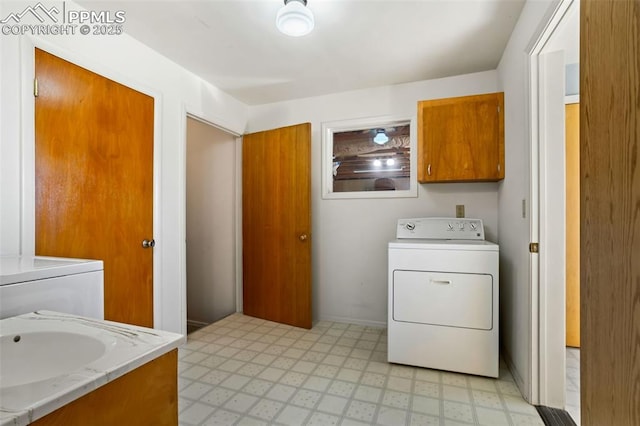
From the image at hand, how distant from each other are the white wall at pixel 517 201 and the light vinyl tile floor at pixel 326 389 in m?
0.25

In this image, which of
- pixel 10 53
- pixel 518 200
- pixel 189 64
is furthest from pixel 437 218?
pixel 10 53

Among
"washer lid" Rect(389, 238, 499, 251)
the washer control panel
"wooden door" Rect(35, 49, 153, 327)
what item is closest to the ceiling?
"wooden door" Rect(35, 49, 153, 327)

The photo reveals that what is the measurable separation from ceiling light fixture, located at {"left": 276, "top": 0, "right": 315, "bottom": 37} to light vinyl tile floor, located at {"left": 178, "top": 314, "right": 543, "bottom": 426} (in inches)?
84.3

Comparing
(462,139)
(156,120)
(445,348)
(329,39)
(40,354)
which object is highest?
(329,39)

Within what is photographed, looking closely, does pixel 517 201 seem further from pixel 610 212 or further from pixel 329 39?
pixel 329 39

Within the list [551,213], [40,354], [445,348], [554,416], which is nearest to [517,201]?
[551,213]

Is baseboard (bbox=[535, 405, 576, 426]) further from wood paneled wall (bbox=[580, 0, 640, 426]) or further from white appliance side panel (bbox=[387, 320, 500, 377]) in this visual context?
wood paneled wall (bbox=[580, 0, 640, 426])

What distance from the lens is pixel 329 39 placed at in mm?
2137

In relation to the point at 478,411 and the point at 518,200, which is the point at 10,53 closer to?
the point at 518,200

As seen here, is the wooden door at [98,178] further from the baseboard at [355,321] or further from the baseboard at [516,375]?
the baseboard at [516,375]

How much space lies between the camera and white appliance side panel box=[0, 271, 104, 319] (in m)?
0.91

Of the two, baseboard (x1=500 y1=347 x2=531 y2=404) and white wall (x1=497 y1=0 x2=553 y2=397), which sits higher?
white wall (x1=497 y1=0 x2=553 y2=397)

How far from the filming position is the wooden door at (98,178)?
1666 mm

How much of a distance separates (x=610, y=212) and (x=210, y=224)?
351 cm
